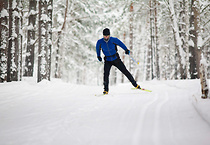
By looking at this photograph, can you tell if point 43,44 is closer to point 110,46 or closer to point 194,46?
point 110,46

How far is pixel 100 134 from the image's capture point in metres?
2.30

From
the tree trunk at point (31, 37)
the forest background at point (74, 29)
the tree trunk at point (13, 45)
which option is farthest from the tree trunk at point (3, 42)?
the tree trunk at point (31, 37)

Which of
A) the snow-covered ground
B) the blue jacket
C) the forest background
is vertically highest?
the forest background

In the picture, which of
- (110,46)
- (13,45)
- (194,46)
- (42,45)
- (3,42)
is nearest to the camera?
(110,46)

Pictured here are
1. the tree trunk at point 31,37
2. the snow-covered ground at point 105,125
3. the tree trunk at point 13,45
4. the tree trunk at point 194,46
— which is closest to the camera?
the snow-covered ground at point 105,125

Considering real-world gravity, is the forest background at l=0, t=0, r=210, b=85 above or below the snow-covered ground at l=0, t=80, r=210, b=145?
above

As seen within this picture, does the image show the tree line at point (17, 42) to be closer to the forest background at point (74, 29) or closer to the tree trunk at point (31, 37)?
the forest background at point (74, 29)

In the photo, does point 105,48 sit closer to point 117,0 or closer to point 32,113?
point 32,113

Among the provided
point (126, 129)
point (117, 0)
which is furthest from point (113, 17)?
point (126, 129)

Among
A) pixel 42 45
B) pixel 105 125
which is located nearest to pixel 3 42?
pixel 42 45

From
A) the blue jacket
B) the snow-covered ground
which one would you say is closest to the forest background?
the snow-covered ground

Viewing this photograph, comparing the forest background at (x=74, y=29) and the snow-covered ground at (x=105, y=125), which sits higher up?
the forest background at (x=74, y=29)

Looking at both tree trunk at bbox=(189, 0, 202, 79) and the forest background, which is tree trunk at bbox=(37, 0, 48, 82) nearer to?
the forest background

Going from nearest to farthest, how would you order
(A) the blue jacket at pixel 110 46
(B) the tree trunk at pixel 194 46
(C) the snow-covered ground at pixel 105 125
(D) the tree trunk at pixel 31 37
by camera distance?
(C) the snow-covered ground at pixel 105 125, (A) the blue jacket at pixel 110 46, (B) the tree trunk at pixel 194 46, (D) the tree trunk at pixel 31 37
